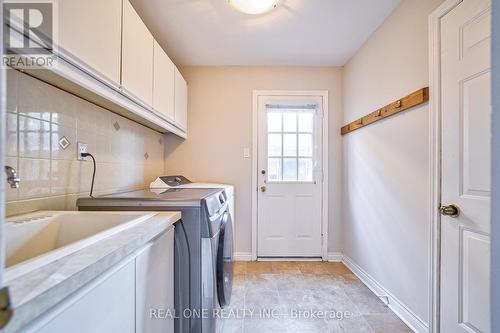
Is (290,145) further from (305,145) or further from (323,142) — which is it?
(323,142)

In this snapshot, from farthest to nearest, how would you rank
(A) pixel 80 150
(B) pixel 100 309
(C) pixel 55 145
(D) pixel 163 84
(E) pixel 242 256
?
(E) pixel 242 256, (D) pixel 163 84, (A) pixel 80 150, (C) pixel 55 145, (B) pixel 100 309

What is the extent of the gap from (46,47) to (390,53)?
2.20 meters

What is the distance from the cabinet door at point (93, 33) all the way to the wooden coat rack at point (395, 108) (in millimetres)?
1818

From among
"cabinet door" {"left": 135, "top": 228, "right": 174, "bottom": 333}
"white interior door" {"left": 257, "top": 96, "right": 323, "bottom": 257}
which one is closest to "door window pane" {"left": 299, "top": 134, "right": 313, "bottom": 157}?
"white interior door" {"left": 257, "top": 96, "right": 323, "bottom": 257}

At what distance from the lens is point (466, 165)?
47.8 inches

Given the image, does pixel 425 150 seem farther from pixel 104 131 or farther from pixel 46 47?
pixel 104 131

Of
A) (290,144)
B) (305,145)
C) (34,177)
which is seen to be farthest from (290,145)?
(34,177)

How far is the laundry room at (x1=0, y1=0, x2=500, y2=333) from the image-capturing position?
0.76 meters

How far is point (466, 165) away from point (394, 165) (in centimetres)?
62

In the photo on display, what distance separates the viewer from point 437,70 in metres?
1.39

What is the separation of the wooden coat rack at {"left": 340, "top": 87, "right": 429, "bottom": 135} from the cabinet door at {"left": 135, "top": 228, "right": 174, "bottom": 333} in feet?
5.55

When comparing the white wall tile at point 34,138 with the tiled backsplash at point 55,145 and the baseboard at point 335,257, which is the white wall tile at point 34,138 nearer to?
the tiled backsplash at point 55,145

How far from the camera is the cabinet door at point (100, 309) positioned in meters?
0.45
